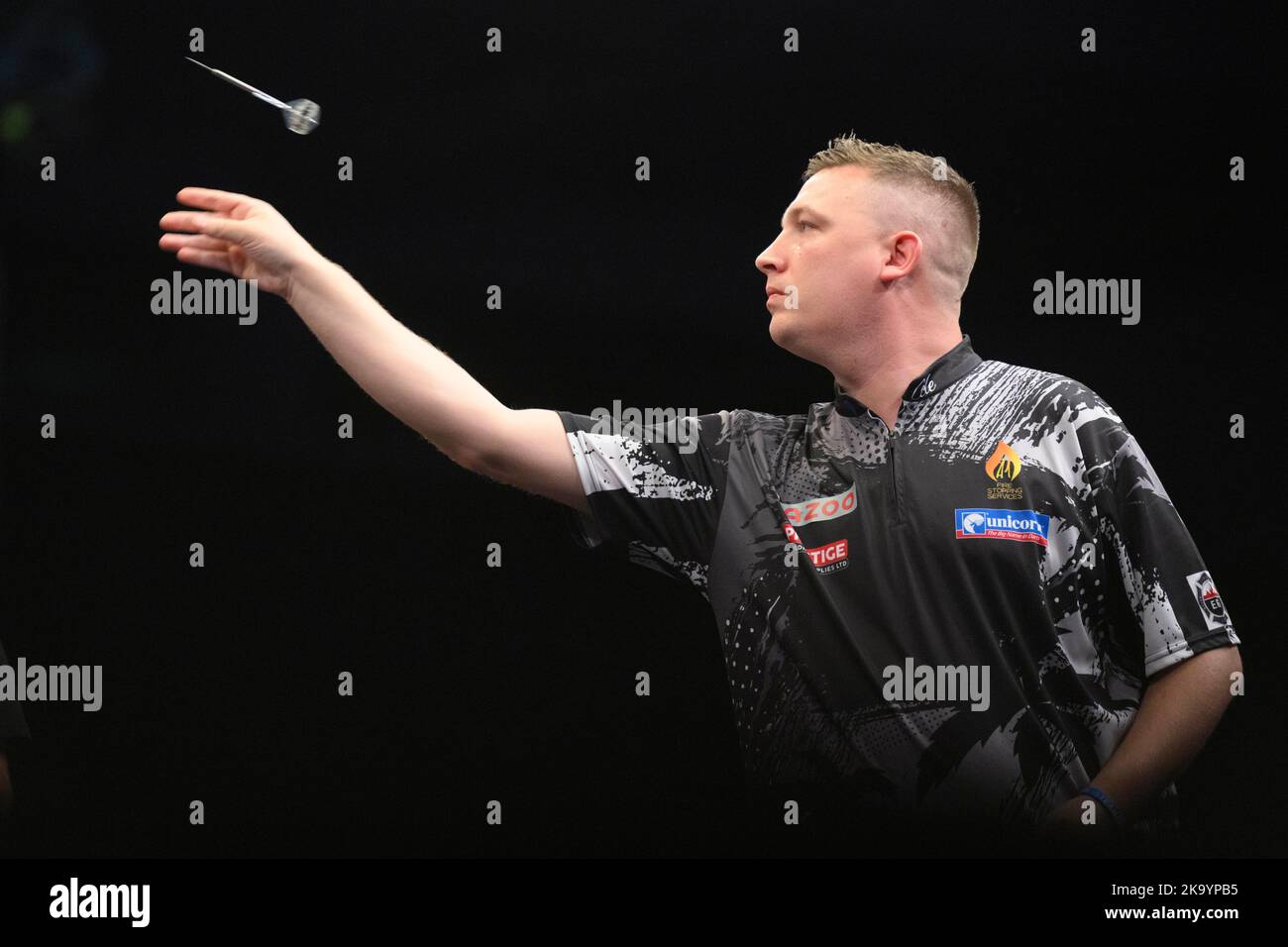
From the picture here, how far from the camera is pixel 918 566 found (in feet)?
6.90

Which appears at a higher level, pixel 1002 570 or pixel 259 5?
pixel 259 5

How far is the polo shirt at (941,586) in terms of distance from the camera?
2.06 metres

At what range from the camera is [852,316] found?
7.42ft

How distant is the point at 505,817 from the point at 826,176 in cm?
156

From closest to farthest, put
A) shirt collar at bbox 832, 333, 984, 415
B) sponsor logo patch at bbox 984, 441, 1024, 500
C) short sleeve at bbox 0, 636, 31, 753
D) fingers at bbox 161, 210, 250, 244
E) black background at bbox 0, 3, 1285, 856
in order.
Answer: fingers at bbox 161, 210, 250, 244, sponsor logo patch at bbox 984, 441, 1024, 500, shirt collar at bbox 832, 333, 984, 415, short sleeve at bbox 0, 636, 31, 753, black background at bbox 0, 3, 1285, 856

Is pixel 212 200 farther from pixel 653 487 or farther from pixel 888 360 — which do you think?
pixel 888 360

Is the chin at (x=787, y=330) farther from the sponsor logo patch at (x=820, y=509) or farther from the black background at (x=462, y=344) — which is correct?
the black background at (x=462, y=344)

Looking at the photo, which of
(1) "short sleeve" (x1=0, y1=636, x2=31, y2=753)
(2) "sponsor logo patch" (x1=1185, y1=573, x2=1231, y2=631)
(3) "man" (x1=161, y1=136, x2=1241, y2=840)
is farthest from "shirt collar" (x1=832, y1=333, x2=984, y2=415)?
(1) "short sleeve" (x1=0, y1=636, x2=31, y2=753)

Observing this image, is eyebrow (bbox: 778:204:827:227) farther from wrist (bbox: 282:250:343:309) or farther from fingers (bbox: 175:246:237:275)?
fingers (bbox: 175:246:237:275)

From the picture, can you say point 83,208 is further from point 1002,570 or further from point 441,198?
point 1002,570

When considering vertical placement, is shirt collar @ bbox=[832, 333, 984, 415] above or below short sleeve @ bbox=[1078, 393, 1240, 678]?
above

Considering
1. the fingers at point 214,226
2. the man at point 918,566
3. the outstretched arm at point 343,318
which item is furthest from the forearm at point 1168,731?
the fingers at point 214,226

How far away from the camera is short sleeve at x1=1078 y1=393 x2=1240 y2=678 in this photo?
2.03m
